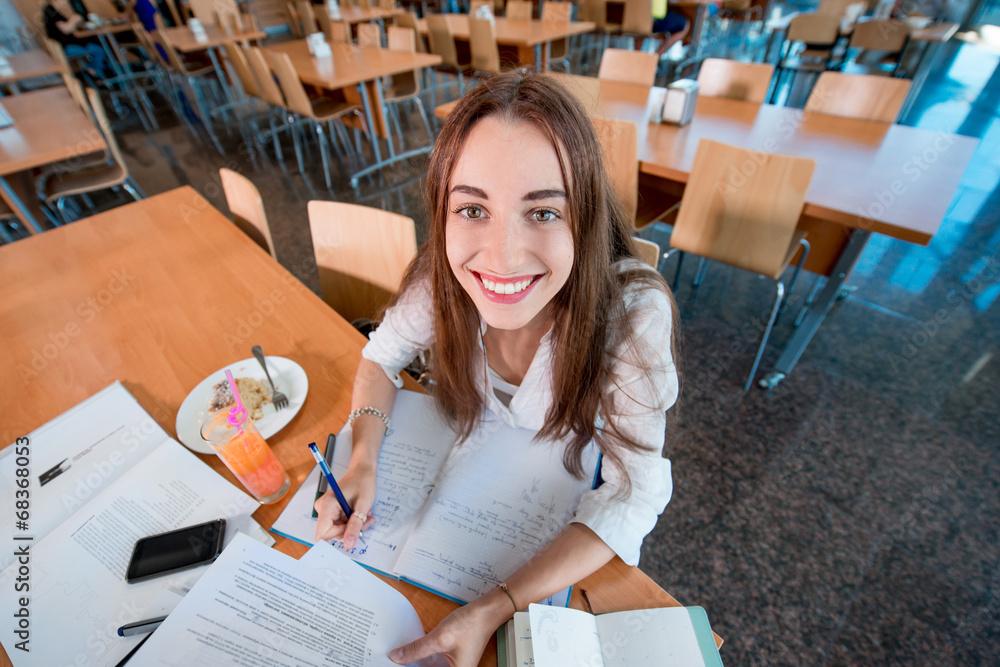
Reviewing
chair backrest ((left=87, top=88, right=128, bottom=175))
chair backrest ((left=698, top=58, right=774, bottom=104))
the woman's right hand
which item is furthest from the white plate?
chair backrest ((left=698, top=58, right=774, bottom=104))

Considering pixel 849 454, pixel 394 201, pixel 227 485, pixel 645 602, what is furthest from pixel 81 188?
pixel 849 454

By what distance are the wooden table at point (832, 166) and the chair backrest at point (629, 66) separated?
39cm

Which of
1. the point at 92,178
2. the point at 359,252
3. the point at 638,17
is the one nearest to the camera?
the point at 359,252

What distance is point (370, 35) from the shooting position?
4277 millimetres

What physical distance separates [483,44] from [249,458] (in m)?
4.54

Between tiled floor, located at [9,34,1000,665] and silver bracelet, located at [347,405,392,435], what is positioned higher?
silver bracelet, located at [347,405,392,435]

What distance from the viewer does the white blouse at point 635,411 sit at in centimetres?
71

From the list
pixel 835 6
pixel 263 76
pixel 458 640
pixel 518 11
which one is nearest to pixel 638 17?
pixel 518 11

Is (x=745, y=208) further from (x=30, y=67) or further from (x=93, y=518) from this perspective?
(x=30, y=67)

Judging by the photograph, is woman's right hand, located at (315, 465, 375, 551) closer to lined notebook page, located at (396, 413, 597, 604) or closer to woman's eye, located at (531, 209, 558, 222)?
lined notebook page, located at (396, 413, 597, 604)

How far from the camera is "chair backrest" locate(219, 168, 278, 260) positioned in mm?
1444

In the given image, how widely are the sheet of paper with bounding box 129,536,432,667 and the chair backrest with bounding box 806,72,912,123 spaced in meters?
2.83

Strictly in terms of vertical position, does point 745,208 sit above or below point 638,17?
below

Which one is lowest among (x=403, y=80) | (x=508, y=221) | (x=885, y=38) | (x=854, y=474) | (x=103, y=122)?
(x=854, y=474)
